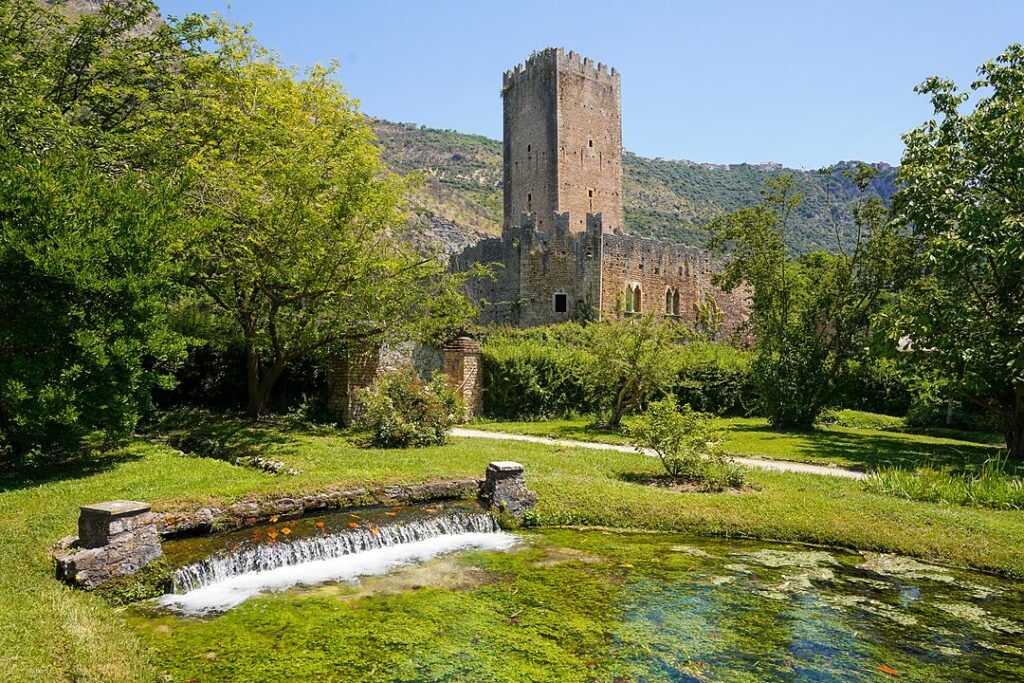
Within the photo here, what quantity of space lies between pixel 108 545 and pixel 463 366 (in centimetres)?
1242

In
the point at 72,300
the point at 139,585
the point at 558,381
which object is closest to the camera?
the point at 139,585

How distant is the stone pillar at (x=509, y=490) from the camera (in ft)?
28.9

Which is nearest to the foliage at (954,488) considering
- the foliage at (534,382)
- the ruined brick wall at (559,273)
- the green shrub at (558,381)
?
the green shrub at (558,381)

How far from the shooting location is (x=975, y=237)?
495 inches

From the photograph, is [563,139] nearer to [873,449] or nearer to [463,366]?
[463,366]

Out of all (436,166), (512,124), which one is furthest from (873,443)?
(436,166)

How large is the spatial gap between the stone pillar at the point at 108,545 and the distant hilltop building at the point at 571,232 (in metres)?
24.8

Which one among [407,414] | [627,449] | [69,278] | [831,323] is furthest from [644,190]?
[69,278]

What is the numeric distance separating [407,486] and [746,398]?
16509 millimetres

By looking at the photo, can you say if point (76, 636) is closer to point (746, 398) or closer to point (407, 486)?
point (407, 486)

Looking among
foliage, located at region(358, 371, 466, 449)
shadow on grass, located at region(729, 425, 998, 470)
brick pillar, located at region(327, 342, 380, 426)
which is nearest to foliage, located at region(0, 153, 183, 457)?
foliage, located at region(358, 371, 466, 449)

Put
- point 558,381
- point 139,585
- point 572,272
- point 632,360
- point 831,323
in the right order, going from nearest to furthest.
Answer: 1. point 139,585
2. point 632,360
3. point 558,381
4. point 831,323
5. point 572,272

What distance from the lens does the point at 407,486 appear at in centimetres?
925

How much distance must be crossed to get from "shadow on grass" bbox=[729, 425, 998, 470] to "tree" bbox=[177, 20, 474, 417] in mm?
8178
